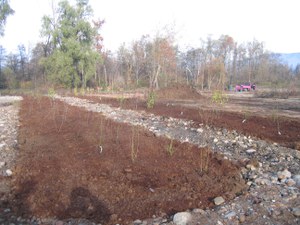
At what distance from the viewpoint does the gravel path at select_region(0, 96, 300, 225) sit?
294cm

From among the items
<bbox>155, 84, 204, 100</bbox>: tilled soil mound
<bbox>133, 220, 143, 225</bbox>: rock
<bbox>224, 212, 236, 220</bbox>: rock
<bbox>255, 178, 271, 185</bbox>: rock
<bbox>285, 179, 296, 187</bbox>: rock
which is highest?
<bbox>155, 84, 204, 100</bbox>: tilled soil mound

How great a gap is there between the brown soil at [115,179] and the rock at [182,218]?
20 centimetres

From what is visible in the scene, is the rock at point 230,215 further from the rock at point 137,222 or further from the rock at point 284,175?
the rock at point 284,175

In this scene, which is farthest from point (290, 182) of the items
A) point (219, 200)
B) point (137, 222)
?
point (137, 222)

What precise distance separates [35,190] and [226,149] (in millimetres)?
3530

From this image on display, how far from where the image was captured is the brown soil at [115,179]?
3225mm

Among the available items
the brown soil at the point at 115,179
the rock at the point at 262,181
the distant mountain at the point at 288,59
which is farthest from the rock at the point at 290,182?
the distant mountain at the point at 288,59

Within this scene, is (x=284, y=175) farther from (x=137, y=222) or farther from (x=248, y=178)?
(x=137, y=222)

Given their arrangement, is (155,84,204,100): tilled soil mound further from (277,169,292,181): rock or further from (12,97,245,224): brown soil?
(277,169,292,181): rock

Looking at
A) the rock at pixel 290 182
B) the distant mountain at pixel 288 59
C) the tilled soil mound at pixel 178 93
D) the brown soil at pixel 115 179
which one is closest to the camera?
the brown soil at pixel 115 179

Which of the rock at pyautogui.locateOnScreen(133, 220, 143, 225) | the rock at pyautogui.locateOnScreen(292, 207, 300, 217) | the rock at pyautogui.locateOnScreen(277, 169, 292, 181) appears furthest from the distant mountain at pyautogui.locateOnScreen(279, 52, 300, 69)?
the rock at pyautogui.locateOnScreen(133, 220, 143, 225)

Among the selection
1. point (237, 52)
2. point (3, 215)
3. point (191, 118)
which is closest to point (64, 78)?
point (191, 118)

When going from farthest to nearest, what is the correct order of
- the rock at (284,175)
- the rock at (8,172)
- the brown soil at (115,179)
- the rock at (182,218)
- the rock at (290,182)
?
the rock at (8,172), the rock at (284,175), the rock at (290,182), the brown soil at (115,179), the rock at (182,218)

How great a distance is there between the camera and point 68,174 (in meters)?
4.05
